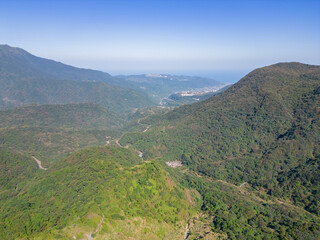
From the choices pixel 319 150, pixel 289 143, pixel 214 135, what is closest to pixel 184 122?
pixel 214 135

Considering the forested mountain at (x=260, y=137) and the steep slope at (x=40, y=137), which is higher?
the forested mountain at (x=260, y=137)

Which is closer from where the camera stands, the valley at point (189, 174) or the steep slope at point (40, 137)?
the valley at point (189, 174)

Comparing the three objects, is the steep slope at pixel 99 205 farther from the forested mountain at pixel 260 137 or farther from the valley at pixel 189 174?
the forested mountain at pixel 260 137

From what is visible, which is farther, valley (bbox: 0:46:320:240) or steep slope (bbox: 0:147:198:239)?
valley (bbox: 0:46:320:240)

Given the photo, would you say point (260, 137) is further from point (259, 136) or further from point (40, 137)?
point (40, 137)

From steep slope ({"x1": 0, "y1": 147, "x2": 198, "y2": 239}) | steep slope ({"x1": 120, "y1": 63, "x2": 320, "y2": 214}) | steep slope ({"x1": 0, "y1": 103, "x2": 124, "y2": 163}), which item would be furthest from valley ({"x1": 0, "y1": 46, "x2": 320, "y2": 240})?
steep slope ({"x1": 0, "y1": 103, "x2": 124, "y2": 163})

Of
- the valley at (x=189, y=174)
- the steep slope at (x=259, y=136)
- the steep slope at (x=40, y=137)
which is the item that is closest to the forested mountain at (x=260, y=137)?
the steep slope at (x=259, y=136)

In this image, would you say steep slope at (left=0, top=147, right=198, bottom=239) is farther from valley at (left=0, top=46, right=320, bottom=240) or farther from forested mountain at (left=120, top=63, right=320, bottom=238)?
forested mountain at (left=120, top=63, right=320, bottom=238)

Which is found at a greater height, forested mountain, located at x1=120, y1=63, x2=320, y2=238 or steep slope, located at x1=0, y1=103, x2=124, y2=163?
forested mountain, located at x1=120, y1=63, x2=320, y2=238
